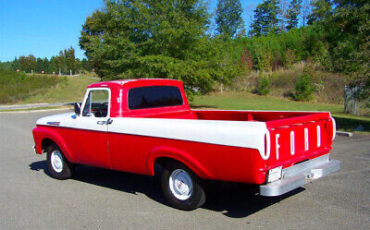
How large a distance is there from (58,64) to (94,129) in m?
84.2

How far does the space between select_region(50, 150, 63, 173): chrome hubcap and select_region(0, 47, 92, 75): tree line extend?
7606 cm

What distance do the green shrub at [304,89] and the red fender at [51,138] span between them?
25484 mm

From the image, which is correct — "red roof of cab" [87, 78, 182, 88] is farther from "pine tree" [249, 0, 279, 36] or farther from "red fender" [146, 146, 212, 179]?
"pine tree" [249, 0, 279, 36]

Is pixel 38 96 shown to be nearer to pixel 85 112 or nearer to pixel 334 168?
pixel 85 112

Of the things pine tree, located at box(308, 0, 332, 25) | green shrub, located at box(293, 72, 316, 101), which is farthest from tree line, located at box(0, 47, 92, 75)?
pine tree, located at box(308, 0, 332, 25)

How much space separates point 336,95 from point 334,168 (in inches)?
1000

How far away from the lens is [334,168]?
529 cm

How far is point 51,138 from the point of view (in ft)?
23.0

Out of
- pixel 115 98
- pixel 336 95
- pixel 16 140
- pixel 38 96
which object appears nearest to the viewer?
pixel 115 98

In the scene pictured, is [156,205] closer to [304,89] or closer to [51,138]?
[51,138]

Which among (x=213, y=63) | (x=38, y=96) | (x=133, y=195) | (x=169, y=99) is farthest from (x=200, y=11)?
(x=38, y=96)

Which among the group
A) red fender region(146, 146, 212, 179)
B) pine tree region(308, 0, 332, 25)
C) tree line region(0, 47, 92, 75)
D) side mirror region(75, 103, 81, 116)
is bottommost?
red fender region(146, 146, 212, 179)

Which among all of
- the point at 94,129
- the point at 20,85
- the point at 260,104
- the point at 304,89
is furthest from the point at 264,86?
the point at 94,129

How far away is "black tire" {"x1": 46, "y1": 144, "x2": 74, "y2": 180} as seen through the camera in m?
7.08
